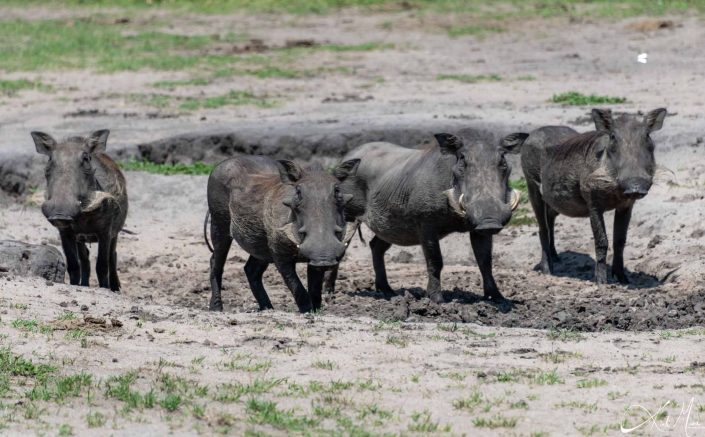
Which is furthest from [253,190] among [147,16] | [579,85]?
[147,16]

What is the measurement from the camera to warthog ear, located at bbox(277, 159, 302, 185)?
9609mm

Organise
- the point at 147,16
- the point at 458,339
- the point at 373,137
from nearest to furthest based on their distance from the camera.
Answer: the point at 458,339
the point at 373,137
the point at 147,16

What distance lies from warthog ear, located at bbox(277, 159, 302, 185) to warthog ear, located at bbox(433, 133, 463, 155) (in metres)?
1.08

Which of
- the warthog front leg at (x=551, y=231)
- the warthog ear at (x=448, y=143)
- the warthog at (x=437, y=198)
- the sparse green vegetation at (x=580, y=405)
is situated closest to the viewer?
the sparse green vegetation at (x=580, y=405)

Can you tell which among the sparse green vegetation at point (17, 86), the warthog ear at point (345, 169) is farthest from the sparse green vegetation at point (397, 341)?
the sparse green vegetation at point (17, 86)

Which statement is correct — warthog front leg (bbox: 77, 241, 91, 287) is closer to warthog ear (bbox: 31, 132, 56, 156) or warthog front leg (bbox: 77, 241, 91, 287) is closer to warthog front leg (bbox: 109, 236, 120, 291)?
warthog front leg (bbox: 109, 236, 120, 291)

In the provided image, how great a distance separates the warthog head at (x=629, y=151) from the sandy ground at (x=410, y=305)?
2.68 feet

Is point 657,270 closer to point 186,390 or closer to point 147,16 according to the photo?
point 186,390

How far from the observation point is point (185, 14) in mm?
27812

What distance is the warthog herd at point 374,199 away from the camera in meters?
9.59

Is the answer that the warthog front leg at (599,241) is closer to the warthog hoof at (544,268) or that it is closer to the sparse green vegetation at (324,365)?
the warthog hoof at (544,268)

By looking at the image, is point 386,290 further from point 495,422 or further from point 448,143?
point 495,422

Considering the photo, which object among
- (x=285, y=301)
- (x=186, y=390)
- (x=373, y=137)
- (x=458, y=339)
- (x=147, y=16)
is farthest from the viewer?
(x=147, y=16)

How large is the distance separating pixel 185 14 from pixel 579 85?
37.9ft
